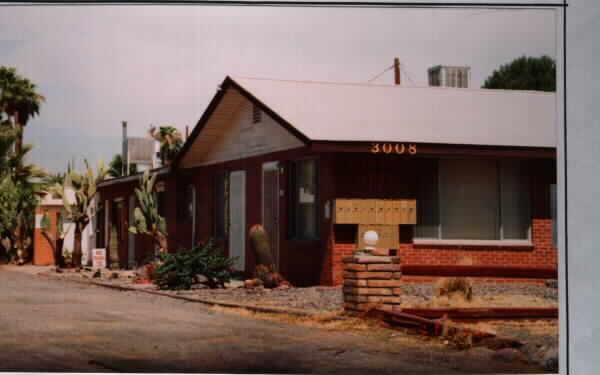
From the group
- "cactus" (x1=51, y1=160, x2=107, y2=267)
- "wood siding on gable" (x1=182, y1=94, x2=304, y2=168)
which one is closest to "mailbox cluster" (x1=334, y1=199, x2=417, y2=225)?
"wood siding on gable" (x1=182, y1=94, x2=304, y2=168)

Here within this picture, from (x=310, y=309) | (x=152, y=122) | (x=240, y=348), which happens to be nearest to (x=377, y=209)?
(x=310, y=309)

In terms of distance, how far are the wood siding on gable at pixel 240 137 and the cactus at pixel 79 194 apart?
87.4 inches

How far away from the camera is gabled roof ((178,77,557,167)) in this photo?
38.1ft

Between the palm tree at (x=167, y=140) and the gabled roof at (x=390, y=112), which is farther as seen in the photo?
the palm tree at (x=167, y=140)

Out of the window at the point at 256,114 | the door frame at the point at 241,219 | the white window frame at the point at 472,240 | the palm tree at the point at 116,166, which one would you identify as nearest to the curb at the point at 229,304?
the door frame at the point at 241,219

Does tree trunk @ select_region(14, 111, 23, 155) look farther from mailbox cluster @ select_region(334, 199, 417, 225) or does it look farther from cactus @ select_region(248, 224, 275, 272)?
mailbox cluster @ select_region(334, 199, 417, 225)

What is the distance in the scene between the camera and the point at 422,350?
29.4ft

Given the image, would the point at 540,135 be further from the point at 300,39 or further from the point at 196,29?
the point at 196,29

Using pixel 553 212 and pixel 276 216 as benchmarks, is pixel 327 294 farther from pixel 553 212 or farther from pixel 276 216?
pixel 553 212

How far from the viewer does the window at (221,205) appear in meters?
15.4

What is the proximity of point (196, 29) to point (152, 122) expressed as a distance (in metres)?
1.89

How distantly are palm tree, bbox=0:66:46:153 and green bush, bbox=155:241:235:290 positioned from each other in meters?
3.38

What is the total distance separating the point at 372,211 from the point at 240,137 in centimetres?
312

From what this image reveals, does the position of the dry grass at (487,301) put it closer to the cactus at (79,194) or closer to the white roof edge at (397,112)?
the white roof edge at (397,112)
